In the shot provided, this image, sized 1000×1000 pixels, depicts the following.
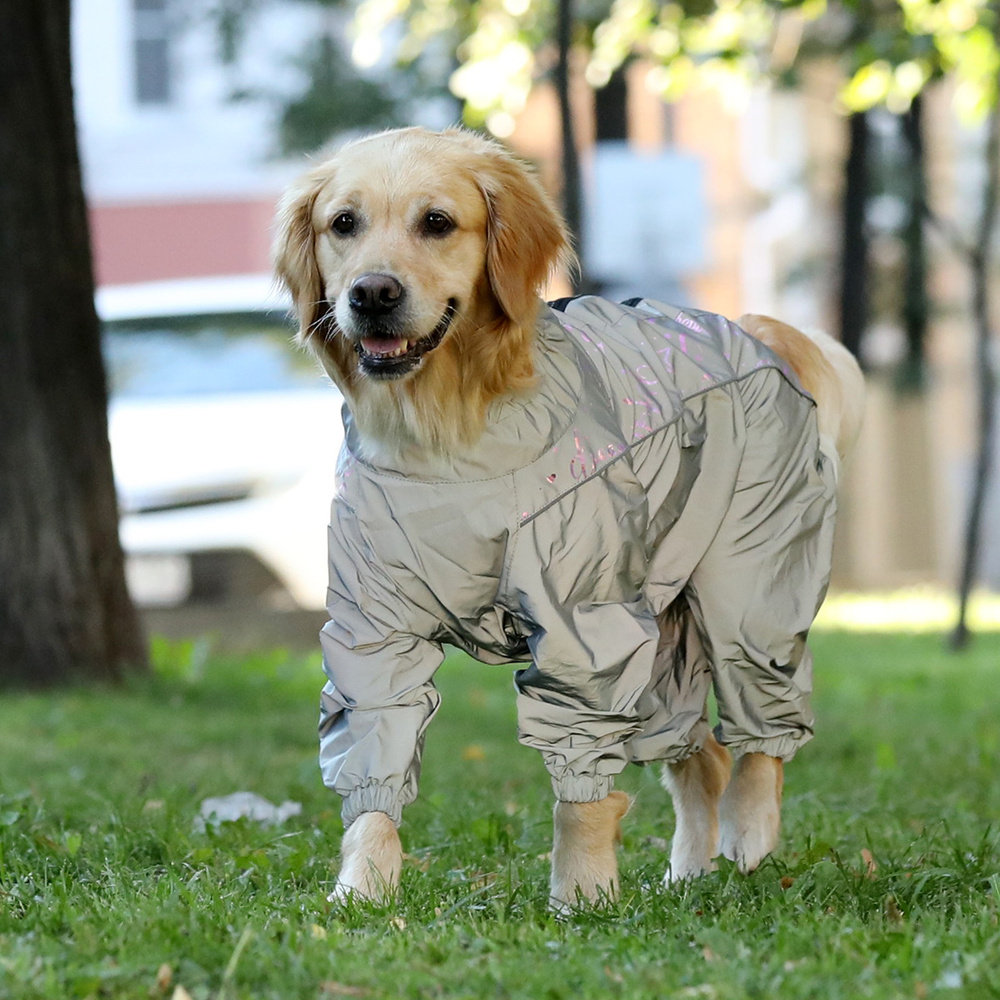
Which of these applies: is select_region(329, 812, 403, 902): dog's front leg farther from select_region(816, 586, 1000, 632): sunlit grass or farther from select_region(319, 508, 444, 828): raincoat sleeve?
select_region(816, 586, 1000, 632): sunlit grass

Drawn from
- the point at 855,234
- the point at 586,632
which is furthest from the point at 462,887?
the point at 855,234

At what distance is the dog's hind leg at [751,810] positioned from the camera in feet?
12.9

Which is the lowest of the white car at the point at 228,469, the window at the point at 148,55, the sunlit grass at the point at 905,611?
the sunlit grass at the point at 905,611

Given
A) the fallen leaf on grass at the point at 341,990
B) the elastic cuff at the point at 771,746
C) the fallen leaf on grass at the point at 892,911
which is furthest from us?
the elastic cuff at the point at 771,746

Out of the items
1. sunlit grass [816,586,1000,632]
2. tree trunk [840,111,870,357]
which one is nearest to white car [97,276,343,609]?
sunlit grass [816,586,1000,632]

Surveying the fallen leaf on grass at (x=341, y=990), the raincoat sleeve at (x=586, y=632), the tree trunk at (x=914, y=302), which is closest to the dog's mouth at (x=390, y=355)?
the raincoat sleeve at (x=586, y=632)

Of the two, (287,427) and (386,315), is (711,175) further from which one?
(386,315)

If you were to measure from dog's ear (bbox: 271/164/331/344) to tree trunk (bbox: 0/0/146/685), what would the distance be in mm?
3891

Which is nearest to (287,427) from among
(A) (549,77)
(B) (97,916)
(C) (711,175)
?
(A) (549,77)

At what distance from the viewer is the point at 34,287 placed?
745 centimetres

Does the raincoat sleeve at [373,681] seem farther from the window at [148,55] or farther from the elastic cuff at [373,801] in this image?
the window at [148,55]

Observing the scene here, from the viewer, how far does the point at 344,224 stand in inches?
148

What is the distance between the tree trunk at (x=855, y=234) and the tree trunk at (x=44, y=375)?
10.1 meters

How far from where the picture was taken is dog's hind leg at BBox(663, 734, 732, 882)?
411 cm
